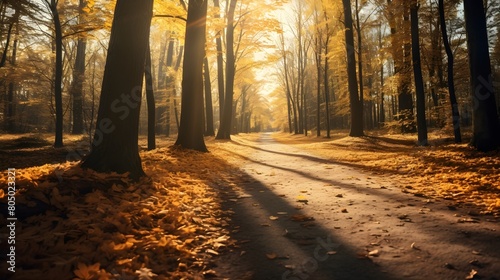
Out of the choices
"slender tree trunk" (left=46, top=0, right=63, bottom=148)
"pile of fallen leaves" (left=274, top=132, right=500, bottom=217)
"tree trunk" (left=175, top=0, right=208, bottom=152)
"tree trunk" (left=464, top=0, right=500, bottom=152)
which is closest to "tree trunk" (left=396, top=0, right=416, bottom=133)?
"tree trunk" (left=464, top=0, right=500, bottom=152)

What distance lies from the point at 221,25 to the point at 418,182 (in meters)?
11.8

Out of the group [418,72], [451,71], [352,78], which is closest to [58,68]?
[352,78]

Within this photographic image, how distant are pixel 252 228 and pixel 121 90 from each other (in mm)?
3395

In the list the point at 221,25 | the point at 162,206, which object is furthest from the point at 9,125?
the point at 162,206

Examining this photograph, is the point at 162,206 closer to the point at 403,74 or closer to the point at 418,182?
the point at 418,182

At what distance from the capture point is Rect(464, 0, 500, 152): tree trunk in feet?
25.7

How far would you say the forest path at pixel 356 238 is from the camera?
2.55m

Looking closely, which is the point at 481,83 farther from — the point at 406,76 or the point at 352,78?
the point at 406,76

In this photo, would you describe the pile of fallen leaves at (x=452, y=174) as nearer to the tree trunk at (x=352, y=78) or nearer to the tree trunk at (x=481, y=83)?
the tree trunk at (x=481, y=83)

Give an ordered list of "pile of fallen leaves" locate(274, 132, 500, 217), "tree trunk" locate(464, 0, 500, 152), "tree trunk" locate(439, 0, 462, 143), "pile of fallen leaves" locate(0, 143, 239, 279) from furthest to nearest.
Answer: "tree trunk" locate(439, 0, 462, 143), "tree trunk" locate(464, 0, 500, 152), "pile of fallen leaves" locate(274, 132, 500, 217), "pile of fallen leaves" locate(0, 143, 239, 279)

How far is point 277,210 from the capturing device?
14.8 feet

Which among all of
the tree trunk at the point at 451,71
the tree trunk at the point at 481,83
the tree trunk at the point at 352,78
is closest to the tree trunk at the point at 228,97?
the tree trunk at the point at 352,78

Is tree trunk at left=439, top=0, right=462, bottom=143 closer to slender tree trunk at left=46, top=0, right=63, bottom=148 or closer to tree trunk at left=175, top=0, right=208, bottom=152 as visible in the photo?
tree trunk at left=175, top=0, right=208, bottom=152

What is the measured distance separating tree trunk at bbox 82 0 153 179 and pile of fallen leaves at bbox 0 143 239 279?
539 mm
